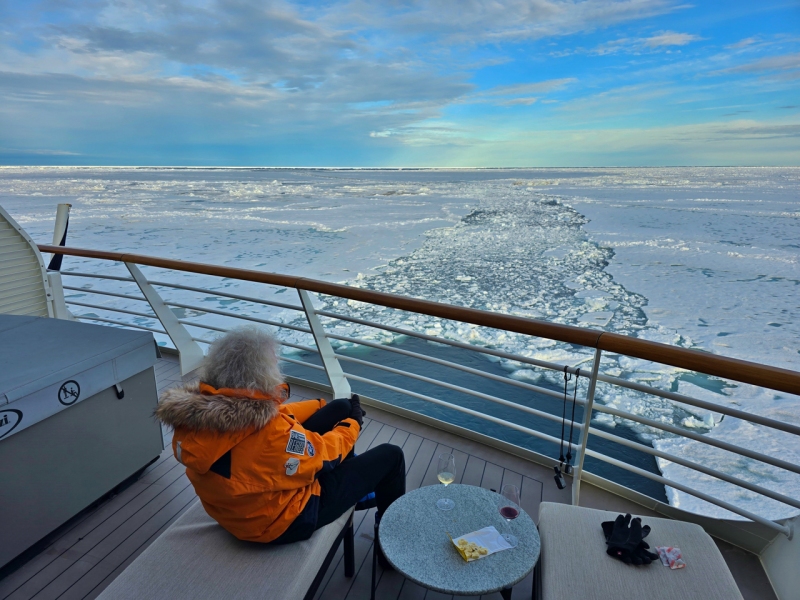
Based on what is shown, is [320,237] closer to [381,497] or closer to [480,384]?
[480,384]

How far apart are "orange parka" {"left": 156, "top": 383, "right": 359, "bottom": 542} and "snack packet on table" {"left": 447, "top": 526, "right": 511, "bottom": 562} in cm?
36

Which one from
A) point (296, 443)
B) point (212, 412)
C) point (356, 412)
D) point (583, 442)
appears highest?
point (212, 412)

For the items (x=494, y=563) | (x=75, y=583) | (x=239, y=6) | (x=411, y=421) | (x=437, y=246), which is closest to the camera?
(x=494, y=563)

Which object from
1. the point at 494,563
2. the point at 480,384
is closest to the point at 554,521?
the point at 494,563

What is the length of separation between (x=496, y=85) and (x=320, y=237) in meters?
20.4

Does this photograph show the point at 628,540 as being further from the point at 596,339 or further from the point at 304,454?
the point at 304,454

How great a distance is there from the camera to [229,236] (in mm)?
11852

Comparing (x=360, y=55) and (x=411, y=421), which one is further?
(x=360, y=55)

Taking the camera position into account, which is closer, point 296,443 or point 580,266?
point 296,443

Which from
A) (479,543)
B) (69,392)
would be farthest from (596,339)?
(69,392)

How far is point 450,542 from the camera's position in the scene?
1059 mm

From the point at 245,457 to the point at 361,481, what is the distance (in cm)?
38

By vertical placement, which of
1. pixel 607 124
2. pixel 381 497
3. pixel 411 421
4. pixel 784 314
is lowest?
pixel 784 314

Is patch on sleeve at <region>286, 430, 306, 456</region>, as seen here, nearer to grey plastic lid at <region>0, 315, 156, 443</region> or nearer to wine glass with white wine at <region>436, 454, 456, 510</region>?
wine glass with white wine at <region>436, 454, 456, 510</region>
